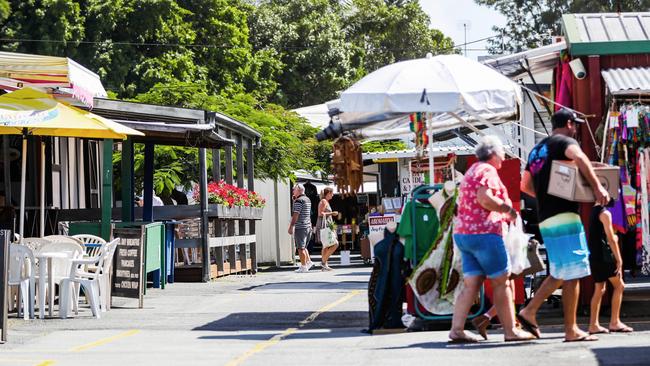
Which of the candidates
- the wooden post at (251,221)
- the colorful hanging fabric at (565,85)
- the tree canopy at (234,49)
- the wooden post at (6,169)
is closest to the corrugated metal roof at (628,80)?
the colorful hanging fabric at (565,85)

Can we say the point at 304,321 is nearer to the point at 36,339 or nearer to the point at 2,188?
the point at 36,339

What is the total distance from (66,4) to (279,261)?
46.9 ft

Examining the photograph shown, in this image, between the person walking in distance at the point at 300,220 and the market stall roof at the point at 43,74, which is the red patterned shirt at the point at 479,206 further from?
the person walking in distance at the point at 300,220

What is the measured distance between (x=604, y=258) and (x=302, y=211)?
15.9m

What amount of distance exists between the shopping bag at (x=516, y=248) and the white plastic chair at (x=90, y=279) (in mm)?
5314

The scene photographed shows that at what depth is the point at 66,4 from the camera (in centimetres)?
3962

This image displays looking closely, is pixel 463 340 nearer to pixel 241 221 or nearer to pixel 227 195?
pixel 227 195

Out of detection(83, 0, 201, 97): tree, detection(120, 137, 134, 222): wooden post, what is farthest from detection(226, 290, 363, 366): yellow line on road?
detection(83, 0, 201, 97): tree

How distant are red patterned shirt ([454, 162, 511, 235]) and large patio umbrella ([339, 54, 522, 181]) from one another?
4.23 ft

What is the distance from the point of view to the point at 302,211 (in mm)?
27016

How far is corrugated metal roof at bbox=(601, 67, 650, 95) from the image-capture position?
39.9ft

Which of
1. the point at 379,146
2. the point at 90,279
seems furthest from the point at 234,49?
the point at 90,279

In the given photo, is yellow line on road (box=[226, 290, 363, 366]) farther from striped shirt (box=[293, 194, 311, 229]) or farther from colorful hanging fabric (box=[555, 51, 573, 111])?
striped shirt (box=[293, 194, 311, 229])

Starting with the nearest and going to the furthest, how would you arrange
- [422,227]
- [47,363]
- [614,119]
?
[47,363], [422,227], [614,119]
